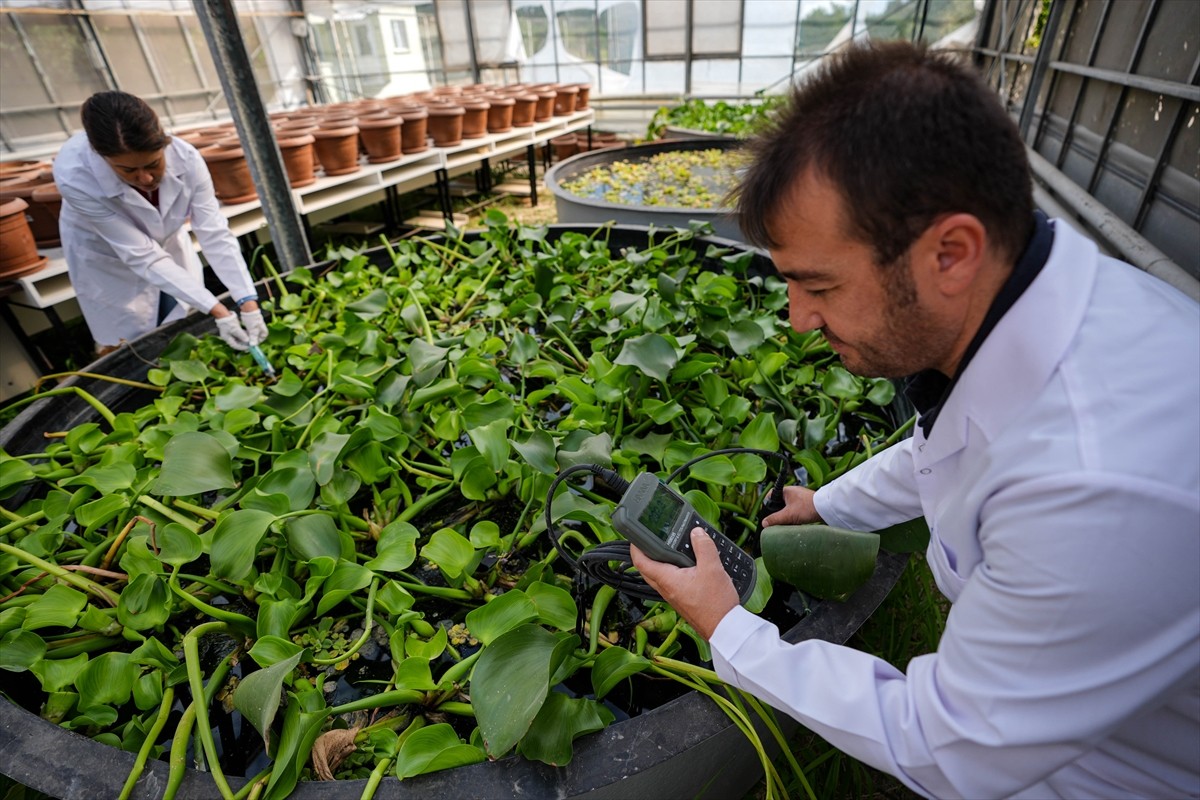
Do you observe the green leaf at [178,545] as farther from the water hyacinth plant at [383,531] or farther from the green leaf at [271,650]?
the green leaf at [271,650]

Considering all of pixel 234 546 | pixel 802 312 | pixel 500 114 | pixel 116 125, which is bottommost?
pixel 234 546

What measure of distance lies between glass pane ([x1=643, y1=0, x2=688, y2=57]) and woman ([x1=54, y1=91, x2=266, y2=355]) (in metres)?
6.89

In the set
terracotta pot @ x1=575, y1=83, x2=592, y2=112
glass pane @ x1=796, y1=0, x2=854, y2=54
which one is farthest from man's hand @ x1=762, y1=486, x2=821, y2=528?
glass pane @ x1=796, y1=0, x2=854, y2=54

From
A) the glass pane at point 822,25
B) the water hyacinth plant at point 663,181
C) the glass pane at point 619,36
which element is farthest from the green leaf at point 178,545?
the glass pane at point 619,36

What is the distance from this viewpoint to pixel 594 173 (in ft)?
13.4

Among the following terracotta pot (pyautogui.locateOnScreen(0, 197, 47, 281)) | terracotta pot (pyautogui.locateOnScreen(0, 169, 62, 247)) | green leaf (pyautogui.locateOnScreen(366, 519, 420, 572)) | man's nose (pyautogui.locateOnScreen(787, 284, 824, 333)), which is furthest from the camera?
terracotta pot (pyautogui.locateOnScreen(0, 169, 62, 247))

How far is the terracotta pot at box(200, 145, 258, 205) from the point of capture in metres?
2.62

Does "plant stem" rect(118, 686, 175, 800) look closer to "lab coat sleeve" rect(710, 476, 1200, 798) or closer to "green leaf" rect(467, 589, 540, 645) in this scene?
"green leaf" rect(467, 589, 540, 645)

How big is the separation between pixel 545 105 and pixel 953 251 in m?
5.45

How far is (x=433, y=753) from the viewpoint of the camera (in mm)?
700

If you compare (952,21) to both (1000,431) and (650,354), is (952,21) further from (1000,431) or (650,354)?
(1000,431)

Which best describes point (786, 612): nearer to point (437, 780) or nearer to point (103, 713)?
point (437, 780)

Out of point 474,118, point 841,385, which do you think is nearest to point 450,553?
point 841,385

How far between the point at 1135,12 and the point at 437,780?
3.91 metres
